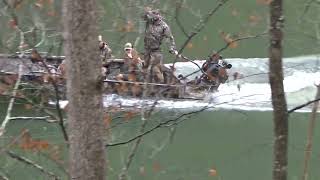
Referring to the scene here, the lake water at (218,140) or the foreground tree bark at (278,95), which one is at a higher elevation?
the foreground tree bark at (278,95)

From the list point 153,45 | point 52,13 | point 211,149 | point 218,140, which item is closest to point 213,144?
point 218,140

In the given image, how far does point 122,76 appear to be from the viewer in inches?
323

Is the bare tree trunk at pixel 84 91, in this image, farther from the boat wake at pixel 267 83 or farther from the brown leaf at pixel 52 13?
the boat wake at pixel 267 83

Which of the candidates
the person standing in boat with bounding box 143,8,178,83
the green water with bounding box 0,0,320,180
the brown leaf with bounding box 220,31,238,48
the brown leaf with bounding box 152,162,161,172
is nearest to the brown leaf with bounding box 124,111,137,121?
the person standing in boat with bounding box 143,8,178,83

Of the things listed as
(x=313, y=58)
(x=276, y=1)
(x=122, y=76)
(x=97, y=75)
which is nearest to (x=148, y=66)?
(x=276, y=1)

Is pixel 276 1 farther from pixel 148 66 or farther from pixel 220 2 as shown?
pixel 148 66

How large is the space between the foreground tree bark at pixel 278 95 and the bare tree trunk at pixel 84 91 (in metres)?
1.29

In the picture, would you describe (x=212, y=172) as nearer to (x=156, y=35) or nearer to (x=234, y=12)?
(x=156, y=35)

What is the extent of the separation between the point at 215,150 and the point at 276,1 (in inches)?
320

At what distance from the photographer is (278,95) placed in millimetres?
3654

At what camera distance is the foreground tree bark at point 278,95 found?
359 cm

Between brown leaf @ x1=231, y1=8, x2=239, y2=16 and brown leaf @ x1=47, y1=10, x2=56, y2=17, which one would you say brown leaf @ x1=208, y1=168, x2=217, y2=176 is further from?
brown leaf @ x1=231, y1=8, x2=239, y2=16

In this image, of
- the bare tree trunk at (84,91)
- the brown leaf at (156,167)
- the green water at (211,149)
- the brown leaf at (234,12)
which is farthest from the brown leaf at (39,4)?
the brown leaf at (234,12)

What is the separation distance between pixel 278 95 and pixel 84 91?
1.44m
